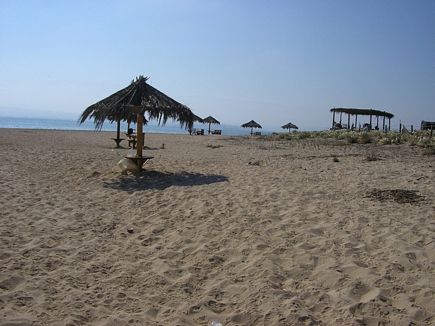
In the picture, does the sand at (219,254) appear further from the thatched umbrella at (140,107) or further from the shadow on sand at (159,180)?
the thatched umbrella at (140,107)

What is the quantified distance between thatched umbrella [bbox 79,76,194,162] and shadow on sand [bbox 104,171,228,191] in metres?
0.75

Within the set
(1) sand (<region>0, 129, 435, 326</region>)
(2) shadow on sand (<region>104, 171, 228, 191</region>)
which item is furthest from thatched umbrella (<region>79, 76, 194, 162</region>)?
(1) sand (<region>0, 129, 435, 326</region>)

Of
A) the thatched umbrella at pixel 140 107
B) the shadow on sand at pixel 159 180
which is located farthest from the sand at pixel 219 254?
the thatched umbrella at pixel 140 107

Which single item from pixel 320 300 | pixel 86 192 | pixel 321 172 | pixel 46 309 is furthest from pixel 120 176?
pixel 320 300

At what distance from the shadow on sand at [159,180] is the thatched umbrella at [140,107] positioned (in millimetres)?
746

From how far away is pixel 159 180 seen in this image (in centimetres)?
902

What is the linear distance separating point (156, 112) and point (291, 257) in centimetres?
658

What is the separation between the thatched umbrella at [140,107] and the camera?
989cm

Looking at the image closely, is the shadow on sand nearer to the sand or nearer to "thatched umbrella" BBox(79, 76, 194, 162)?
the sand

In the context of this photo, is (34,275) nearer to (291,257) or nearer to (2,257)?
(2,257)

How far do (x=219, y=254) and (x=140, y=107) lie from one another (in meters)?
6.08

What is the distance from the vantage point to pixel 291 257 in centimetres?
425

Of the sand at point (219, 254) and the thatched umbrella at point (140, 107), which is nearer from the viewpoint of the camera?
the sand at point (219, 254)

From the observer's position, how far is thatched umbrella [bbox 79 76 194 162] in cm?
989
